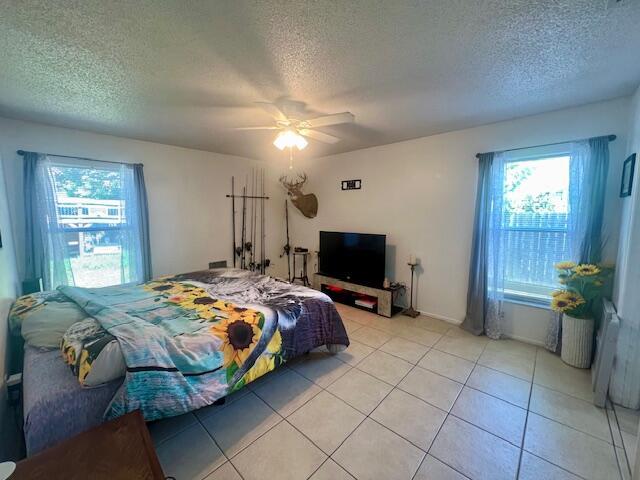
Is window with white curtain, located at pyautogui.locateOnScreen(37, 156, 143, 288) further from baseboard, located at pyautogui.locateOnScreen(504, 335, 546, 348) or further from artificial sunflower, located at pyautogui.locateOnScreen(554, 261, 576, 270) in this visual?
artificial sunflower, located at pyautogui.locateOnScreen(554, 261, 576, 270)

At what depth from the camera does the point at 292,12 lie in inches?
48.7

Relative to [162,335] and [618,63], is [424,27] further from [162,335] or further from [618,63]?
[162,335]

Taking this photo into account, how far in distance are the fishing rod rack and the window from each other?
3746mm

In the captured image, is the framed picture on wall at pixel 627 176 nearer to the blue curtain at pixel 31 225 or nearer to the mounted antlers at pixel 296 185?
the mounted antlers at pixel 296 185

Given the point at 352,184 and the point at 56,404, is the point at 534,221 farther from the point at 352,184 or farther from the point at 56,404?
the point at 56,404

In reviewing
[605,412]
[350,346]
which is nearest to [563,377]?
[605,412]

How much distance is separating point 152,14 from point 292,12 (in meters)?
0.71

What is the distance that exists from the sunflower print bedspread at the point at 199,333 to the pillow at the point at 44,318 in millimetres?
Result: 79

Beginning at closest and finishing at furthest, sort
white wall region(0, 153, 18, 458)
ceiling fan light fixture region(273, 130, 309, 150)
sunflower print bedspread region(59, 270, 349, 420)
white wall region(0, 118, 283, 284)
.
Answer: sunflower print bedspread region(59, 270, 349, 420) → white wall region(0, 153, 18, 458) → ceiling fan light fixture region(273, 130, 309, 150) → white wall region(0, 118, 283, 284)

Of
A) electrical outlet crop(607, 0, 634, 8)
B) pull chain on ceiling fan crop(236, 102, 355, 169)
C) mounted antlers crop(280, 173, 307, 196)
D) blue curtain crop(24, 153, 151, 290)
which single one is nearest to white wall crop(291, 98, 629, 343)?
mounted antlers crop(280, 173, 307, 196)

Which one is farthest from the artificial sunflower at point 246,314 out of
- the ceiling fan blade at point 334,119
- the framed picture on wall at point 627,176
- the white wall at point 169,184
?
the framed picture on wall at point 627,176

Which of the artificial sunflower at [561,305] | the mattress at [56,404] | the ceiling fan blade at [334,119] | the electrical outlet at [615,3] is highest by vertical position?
the electrical outlet at [615,3]

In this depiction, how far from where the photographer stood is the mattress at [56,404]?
1.07 metres

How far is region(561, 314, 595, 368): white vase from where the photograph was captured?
2.23 metres
